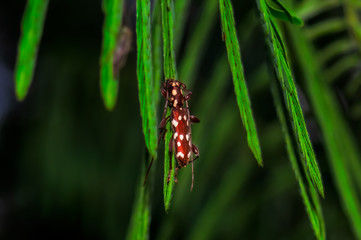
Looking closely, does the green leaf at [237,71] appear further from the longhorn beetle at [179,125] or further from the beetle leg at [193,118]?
the beetle leg at [193,118]

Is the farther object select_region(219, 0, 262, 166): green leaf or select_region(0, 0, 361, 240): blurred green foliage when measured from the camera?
select_region(0, 0, 361, 240): blurred green foliage

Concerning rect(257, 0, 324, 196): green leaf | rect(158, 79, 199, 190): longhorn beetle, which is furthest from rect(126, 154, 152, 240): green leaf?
rect(257, 0, 324, 196): green leaf

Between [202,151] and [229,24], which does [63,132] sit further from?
[229,24]

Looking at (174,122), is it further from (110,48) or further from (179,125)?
(110,48)

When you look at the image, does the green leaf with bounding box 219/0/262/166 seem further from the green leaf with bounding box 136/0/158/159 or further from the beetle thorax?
the beetle thorax

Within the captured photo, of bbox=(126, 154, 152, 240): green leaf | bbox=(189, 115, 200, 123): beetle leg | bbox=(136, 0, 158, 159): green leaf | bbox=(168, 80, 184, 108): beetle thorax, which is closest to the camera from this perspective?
bbox=(136, 0, 158, 159): green leaf

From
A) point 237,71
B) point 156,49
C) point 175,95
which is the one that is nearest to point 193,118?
point 175,95

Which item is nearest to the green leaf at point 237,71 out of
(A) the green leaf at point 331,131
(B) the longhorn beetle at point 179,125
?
(B) the longhorn beetle at point 179,125
